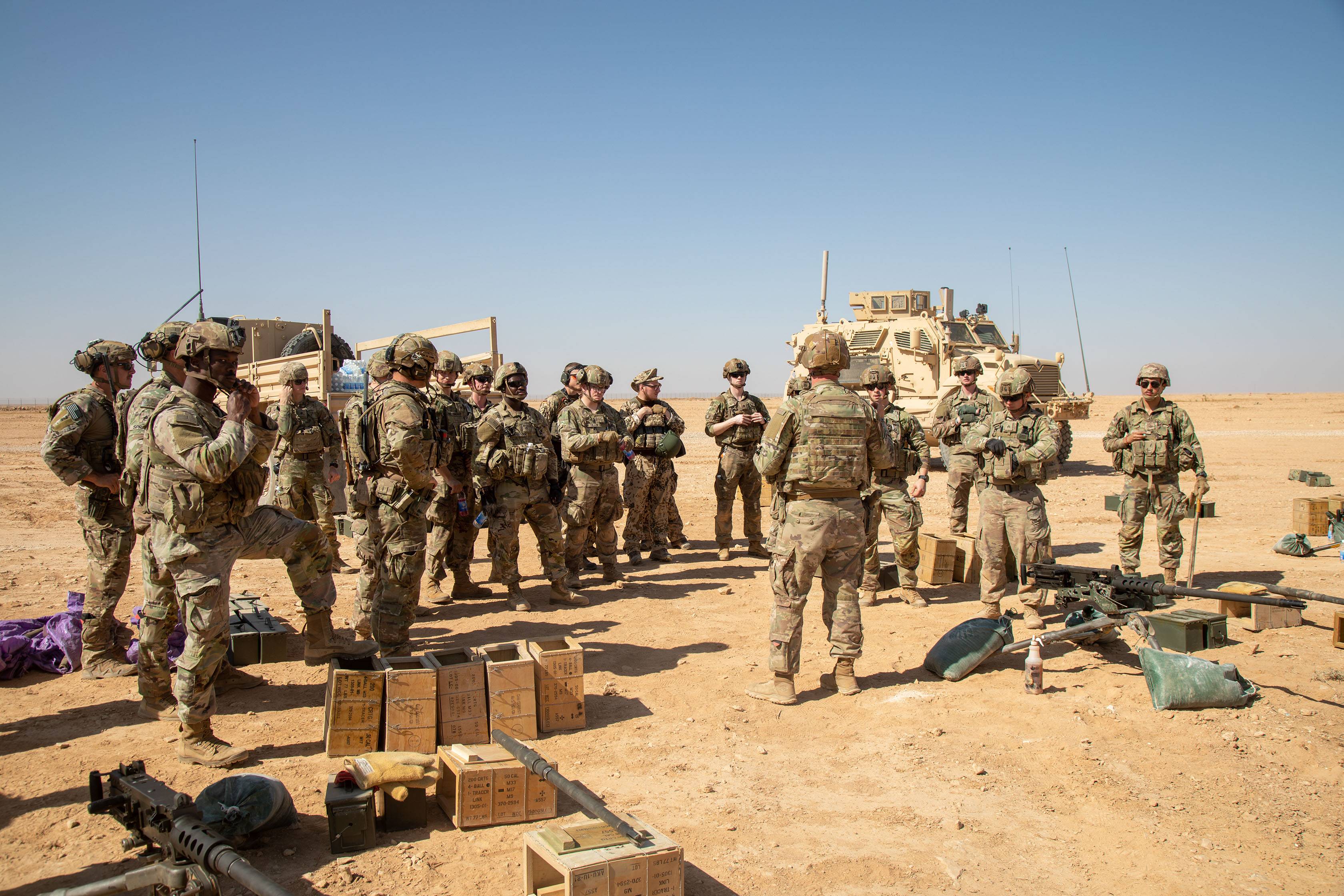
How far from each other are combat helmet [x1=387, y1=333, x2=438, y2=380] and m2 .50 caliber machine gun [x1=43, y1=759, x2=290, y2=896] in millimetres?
2977

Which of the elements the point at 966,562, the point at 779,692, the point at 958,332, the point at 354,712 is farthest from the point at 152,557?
the point at 958,332

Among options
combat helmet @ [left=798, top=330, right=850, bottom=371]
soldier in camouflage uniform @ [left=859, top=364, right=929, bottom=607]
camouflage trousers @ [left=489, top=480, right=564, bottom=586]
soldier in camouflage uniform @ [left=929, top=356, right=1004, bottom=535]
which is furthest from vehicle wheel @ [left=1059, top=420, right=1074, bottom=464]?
Answer: combat helmet @ [left=798, top=330, right=850, bottom=371]

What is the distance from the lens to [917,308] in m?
21.9

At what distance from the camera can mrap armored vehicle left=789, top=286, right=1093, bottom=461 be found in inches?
765

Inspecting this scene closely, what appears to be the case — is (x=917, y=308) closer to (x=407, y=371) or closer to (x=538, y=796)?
(x=407, y=371)

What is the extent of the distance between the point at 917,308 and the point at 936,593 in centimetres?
1421

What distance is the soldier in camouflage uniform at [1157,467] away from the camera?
8430 millimetres

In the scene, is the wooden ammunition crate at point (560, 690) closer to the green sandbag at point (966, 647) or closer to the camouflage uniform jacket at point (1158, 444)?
the green sandbag at point (966, 647)

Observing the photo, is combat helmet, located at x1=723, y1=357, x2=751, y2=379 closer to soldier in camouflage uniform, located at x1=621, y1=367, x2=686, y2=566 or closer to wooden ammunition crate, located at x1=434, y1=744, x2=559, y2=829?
soldier in camouflage uniform, located at x1=621, y1=367, x2=686, y2=566

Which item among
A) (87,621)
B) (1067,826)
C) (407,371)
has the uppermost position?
(407,371)

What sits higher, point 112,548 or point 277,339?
point 277,339

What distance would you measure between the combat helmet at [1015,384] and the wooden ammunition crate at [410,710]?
5411 millimetres

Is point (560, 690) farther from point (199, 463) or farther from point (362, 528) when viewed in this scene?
point (199, 463)

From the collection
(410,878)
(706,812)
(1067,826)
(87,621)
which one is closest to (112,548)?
(87,621)
